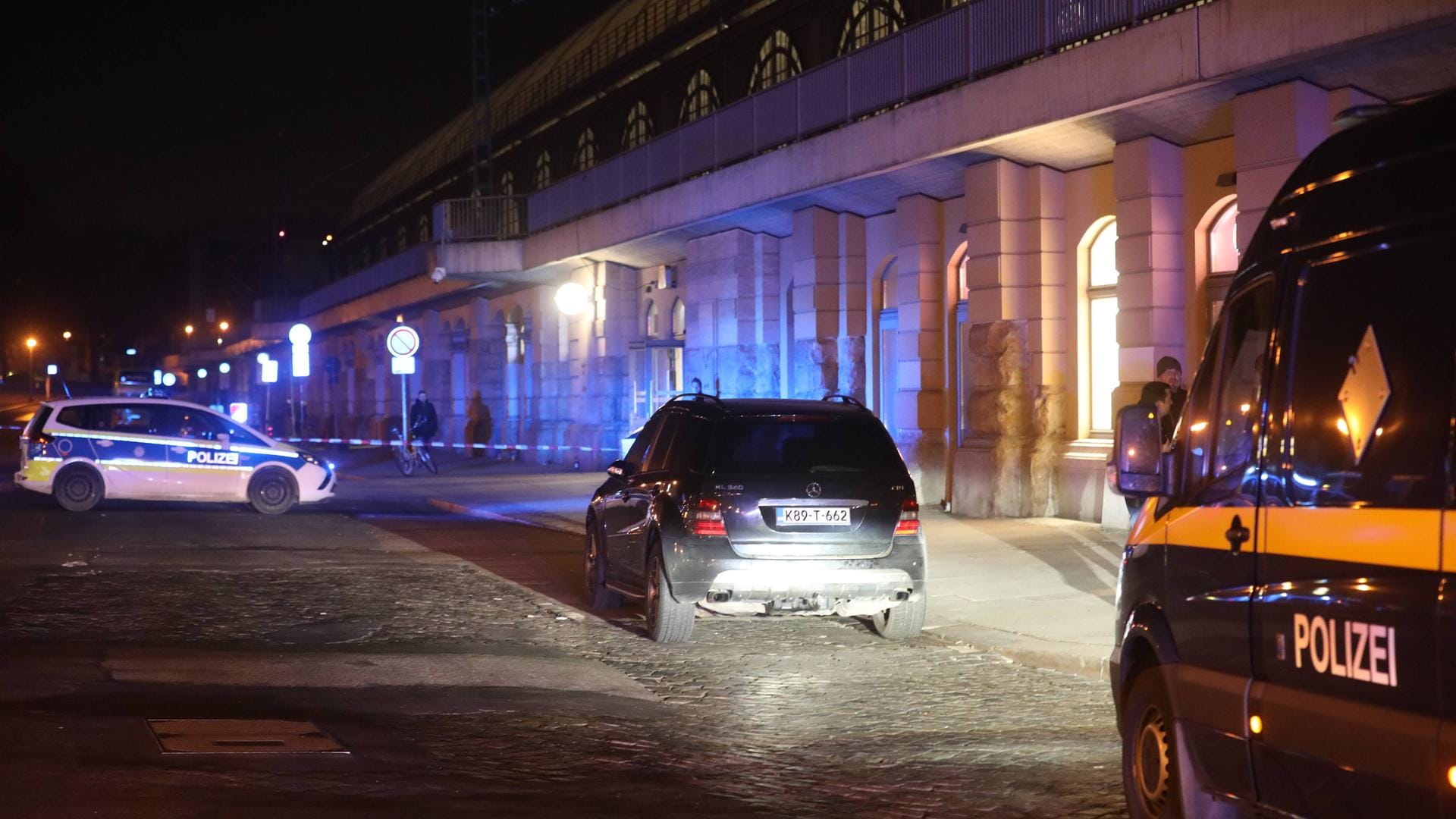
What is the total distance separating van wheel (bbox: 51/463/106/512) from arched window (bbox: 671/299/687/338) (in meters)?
12.3

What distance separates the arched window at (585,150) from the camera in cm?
3719

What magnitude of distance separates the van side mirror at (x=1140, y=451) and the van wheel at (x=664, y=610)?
5.60 m

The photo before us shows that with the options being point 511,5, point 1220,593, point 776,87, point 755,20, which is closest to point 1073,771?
point 1220,593

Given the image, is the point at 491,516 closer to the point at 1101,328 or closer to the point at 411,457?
the point at 1101,328

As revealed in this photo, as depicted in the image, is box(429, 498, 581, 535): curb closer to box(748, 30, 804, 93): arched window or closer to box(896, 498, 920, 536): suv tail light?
box(748, 30, 804, 93): arched window

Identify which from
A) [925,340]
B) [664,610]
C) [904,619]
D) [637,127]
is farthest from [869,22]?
[664,610]

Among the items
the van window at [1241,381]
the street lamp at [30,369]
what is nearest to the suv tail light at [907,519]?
the van window at [1241,381]

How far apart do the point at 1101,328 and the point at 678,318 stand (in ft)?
46.9

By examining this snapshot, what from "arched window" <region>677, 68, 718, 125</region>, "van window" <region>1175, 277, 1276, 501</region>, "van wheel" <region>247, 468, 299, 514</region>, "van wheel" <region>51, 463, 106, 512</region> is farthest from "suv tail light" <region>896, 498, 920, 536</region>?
"arched window" <region>677, 68, 718, 125</region>

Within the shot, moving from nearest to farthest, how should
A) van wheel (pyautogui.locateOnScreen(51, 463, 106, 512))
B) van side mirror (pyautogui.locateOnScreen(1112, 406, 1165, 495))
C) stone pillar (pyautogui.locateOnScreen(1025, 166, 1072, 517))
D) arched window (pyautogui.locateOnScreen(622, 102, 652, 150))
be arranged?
1. van side mirror (pyautogui.locateOnScreen(1112, 406, 1165, 495))
2. stone pillar (pyautogui.locateOnScreen(1025, 166, 1072, 517))
3. van wheel (pyautogui.locateOnScreen(51, 463, 106, 512))
4. arched window (pyautogui.locateOnScreen(622, 102, 652, 150))

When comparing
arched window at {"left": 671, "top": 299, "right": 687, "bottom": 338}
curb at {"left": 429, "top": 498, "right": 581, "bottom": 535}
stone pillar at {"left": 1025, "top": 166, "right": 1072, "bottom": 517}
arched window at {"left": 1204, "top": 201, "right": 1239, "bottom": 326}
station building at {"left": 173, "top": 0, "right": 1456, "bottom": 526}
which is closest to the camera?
station building at {"left": 173, "top": 0, "right": 1456, "bottom": 526}

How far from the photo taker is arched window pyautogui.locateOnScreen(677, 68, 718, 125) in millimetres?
30406

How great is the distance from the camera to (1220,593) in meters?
5.41

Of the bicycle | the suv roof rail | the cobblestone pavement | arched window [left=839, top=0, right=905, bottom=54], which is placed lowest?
the cobblestone pavement
